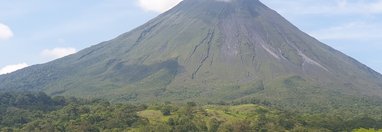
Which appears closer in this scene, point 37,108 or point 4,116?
point 4,116

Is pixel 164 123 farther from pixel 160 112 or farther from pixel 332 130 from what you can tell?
pixel 332 130

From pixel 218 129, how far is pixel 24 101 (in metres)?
61.1

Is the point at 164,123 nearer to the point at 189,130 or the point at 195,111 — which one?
the point at 189,130

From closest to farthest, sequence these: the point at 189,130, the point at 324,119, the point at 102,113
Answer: the point at 189,130 < the point at 102,113 < the point at 324,119

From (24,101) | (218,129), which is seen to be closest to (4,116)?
(24,101)

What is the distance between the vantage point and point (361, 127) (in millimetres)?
126562

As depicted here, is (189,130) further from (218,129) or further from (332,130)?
(332,130)

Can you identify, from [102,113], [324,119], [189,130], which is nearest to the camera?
[189,130]

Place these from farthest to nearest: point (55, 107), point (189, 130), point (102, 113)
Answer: point (55, 107) → point (102, 113) → point (189, 130)

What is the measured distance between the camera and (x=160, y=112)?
118250 millimetres

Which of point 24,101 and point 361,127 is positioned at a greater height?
point 24,101

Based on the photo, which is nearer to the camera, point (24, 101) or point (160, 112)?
point (160, 112)

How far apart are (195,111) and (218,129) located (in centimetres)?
1666

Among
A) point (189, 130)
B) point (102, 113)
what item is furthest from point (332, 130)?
point (102, 113)
